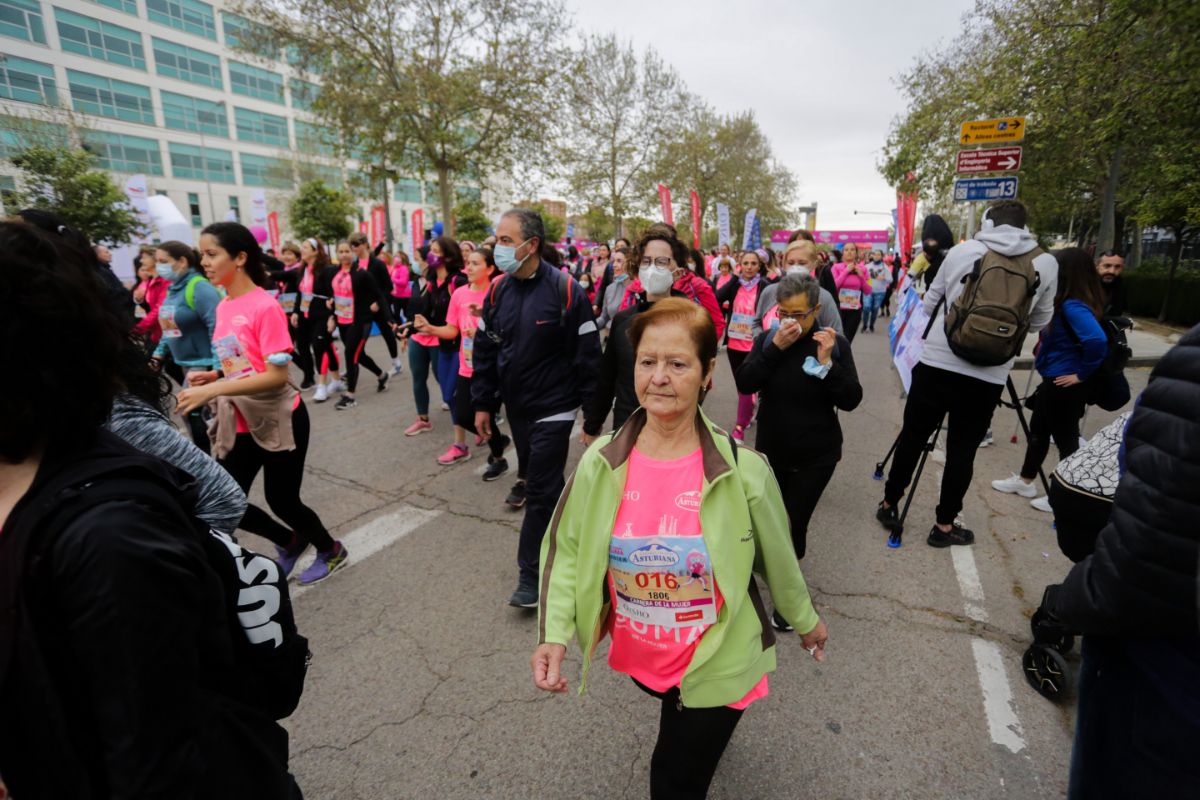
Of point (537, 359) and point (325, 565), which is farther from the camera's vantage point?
point (325, 565)

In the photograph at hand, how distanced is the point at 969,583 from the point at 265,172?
5931 centimetres

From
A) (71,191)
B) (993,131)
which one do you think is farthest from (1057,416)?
(71,191)

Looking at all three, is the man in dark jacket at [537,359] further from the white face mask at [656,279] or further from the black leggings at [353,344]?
the black leggings at [353,344]

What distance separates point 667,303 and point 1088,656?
1353 millimetres

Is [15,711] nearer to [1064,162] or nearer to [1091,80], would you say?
[1091,80]

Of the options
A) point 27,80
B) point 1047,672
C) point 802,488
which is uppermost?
point 27,80

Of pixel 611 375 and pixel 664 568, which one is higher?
pixel 611 375

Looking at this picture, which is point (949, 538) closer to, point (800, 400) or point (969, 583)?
point (969, 583)

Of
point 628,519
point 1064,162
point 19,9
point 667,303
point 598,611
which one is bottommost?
point 598,611

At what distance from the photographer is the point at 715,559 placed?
1.55 metres

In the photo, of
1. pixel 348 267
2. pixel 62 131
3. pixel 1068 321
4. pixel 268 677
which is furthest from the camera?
pixel 62 131

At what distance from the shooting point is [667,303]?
5.70 ft

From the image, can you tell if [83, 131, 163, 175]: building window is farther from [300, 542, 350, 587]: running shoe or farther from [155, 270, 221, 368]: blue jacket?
[300, 542, 350, 587]: running shoe

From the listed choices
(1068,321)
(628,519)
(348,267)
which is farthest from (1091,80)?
(628,519)
